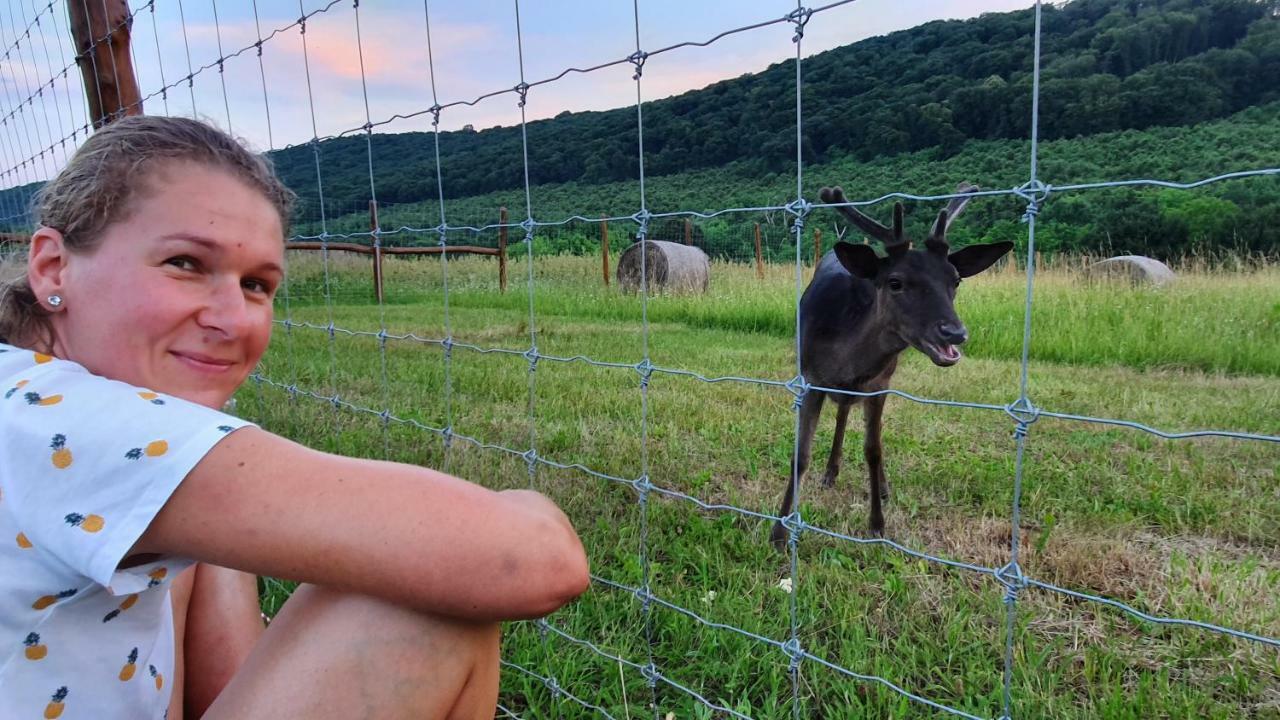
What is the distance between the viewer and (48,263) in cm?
116

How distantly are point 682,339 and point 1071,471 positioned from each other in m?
2.64

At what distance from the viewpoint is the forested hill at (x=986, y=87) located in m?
2.08

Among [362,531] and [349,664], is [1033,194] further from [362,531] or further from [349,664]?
[349,664]

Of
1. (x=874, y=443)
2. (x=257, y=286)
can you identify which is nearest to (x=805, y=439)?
(x=874, y=443)

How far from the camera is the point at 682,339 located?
543 centimetres

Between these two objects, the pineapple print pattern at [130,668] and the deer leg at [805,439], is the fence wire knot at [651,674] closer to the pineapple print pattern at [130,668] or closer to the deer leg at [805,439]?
the deer leg at [805,439]

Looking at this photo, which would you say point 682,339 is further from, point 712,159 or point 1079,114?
point 1079,114

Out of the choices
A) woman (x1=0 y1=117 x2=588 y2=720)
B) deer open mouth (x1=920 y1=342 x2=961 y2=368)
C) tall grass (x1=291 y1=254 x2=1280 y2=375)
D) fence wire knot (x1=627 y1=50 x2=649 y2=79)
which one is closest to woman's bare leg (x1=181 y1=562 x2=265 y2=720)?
woman (x1=0 y1=117 x2=588 y2=720)

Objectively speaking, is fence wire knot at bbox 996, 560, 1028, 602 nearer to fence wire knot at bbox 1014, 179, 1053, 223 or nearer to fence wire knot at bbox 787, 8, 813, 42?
fence wire knot at bbox 1014, 179, 1053, 223

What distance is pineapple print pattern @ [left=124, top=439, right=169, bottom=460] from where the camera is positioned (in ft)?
3.08

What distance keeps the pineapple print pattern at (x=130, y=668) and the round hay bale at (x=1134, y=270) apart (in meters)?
2.63

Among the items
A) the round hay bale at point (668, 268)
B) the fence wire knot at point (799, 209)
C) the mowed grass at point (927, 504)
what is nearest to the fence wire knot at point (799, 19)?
the fence wire knot at point (799, 209)

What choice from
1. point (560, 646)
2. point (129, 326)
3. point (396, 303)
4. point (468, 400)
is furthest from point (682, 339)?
point (396, 303)

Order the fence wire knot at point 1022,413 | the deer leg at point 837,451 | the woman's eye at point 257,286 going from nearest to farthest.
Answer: the woman's eye at point 257,286 → the fence wire knot at point 1022,413 → the deer leg at point 837,451
